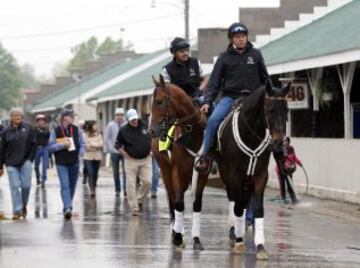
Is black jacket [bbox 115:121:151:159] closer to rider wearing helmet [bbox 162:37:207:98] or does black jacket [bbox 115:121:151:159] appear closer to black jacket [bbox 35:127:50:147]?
rider wearing helmet [bbox 162:37:207:98]

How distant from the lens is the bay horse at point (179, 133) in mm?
13125

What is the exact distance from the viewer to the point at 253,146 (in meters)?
12.2

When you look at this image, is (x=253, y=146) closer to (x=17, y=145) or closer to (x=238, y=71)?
(x=238, y=71)

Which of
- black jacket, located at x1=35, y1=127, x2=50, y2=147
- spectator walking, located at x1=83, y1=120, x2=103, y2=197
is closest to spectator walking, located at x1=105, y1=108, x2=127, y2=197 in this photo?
spectator walking, located at x1=83, y1=120, x2=103, y2=197

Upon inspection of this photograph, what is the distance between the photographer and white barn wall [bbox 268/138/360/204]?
2089 centimetres

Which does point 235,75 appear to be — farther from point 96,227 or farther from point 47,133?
point 47,133

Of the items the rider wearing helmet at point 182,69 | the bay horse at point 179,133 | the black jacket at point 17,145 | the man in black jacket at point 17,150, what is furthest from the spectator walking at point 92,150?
the bay horse at point 179,133

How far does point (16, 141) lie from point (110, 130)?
297 inches

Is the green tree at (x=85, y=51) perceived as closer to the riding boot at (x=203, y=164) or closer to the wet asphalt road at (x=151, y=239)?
the wet asphalt road at (x=151, y=239)

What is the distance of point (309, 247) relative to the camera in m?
13.6

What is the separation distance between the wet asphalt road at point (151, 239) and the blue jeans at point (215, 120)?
136cm

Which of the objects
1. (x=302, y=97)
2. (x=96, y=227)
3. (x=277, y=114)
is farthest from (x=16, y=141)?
(x=302, y=97)

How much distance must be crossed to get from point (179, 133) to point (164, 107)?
40 centimetres

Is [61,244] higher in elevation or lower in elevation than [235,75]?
lower
